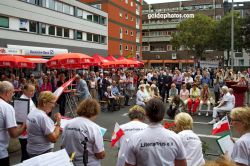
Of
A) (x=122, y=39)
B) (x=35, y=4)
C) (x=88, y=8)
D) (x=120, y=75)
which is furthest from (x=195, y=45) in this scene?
(x=120, y=75)

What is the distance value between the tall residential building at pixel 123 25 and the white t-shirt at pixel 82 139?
4794 centimetres

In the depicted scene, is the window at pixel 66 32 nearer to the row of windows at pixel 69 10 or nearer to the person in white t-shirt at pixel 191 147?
the row of windows at pixel 69 10

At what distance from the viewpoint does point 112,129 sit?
11289mm

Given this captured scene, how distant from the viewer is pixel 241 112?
3.98m

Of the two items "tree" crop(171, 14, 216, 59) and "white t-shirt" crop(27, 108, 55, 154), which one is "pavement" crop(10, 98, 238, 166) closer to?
"white t-shirt" crop(27, 108, 55, 154)

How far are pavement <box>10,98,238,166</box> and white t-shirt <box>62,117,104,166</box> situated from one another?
3381 mm

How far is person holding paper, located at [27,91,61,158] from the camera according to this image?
14.5 feet

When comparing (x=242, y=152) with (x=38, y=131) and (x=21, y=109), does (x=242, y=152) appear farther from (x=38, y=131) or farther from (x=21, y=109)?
(x=21, y=109)

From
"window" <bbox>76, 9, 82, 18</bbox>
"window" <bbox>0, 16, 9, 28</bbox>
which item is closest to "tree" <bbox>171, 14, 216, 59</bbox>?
"window" <bbox>76, 9, 82, 18</bbox>

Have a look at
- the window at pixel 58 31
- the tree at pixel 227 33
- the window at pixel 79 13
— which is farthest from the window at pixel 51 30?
the tree at pixel 227 33

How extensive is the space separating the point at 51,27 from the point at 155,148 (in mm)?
34768

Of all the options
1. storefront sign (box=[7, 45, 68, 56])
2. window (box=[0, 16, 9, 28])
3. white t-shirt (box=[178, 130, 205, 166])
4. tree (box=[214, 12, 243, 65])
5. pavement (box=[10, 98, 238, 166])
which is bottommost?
pavement (box=[10, 98, 238, 166])

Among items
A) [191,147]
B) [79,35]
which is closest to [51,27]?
[79,35]

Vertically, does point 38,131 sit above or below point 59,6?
below
